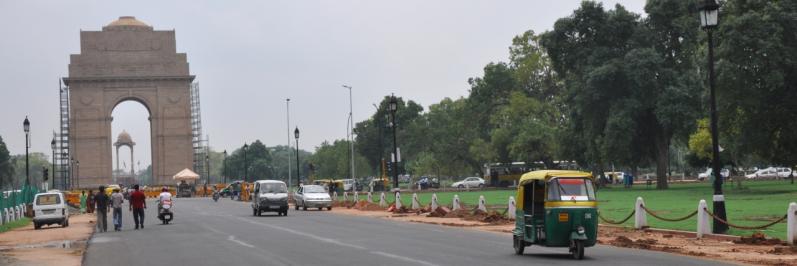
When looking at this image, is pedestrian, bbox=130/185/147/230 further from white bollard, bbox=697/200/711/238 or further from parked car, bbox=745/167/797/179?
parked car, bbox=745/167/797/179

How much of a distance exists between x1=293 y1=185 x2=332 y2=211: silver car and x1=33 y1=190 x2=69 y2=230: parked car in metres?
13.3

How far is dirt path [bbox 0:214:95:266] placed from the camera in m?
21.8

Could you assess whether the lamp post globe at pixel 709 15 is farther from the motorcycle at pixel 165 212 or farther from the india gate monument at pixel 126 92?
the india gate monument at pixel 126 92

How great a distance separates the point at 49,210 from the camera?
132 ft

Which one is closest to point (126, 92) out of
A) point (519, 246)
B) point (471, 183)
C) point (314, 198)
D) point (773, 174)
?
point (471, 183)

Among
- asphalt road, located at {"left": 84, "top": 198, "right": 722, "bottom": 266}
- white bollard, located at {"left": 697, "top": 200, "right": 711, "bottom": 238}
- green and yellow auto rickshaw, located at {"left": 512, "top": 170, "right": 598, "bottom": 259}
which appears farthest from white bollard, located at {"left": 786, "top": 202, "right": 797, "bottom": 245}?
green and yellow auto rickshaw, located at {"left": 512, "top": 170, "right": 598, "bottom": 259}

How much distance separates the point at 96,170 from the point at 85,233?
8073cm

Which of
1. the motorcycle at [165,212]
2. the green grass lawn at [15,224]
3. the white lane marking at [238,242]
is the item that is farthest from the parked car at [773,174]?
the white lane marking at [238,242]

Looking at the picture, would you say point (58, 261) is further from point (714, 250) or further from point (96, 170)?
point (96, 170)

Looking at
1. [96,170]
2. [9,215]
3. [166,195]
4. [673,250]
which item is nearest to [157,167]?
[96,170]

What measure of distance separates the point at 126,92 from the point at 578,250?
99996 mm

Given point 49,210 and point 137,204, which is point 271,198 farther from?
point 137,204

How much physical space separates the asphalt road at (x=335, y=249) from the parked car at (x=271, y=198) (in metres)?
12.0

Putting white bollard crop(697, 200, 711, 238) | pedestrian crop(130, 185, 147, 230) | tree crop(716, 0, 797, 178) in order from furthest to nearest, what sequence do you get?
tree crop(716, 0, 797, 178) → pedestrian crop(130, 185, 147, 230) → white bollard crop(697, 200, 711, 238)
